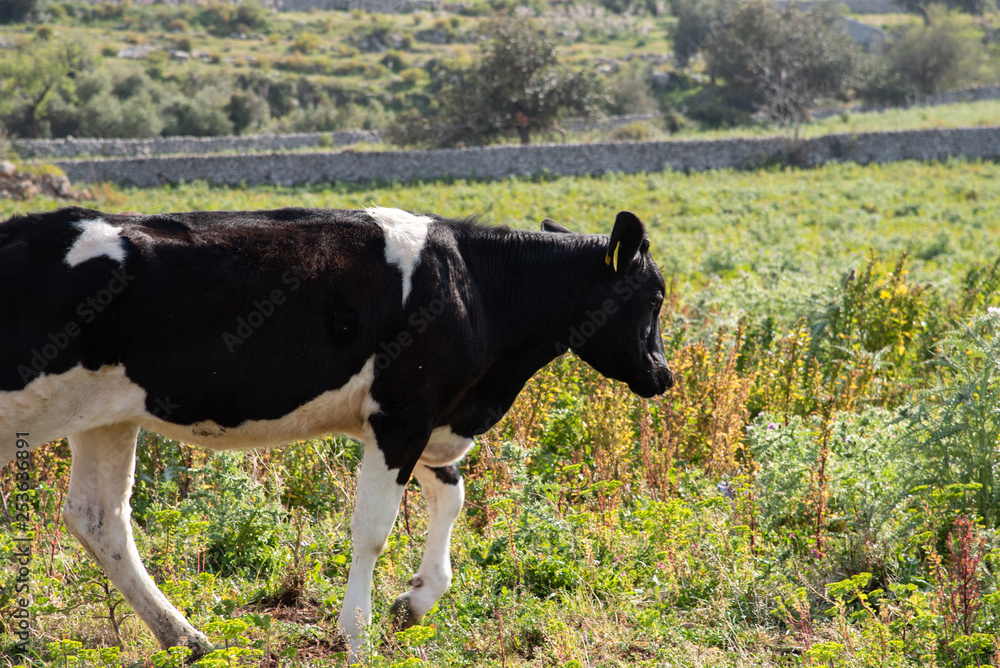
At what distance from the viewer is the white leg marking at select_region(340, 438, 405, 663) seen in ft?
12.3

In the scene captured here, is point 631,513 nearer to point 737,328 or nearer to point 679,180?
point 737,328

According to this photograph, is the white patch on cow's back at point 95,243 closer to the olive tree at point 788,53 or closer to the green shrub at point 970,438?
the green shrub at point 970,438

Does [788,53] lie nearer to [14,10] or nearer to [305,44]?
[305,44]

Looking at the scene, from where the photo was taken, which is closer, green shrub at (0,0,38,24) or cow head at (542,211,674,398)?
cow head at (542,211,674,398)

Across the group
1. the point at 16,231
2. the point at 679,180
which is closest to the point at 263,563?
the point at 16,231

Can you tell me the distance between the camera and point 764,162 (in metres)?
32.6

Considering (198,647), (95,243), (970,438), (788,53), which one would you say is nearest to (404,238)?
(95,243)

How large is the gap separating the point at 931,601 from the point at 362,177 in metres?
31.1

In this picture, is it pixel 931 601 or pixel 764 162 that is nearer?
pixel 931 601

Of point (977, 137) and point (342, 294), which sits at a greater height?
point (342, 294)

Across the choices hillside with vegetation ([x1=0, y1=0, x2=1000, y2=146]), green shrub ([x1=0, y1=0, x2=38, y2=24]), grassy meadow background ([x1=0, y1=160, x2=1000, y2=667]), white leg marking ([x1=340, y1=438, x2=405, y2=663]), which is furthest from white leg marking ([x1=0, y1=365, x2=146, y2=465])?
green shrub ([x1=0, y1=0, x2=38, y2=24])

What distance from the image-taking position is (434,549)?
414 centimetres

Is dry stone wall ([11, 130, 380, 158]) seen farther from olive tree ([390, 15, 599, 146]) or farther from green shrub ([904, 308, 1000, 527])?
green shrub ([904, 308, 1000, 527])

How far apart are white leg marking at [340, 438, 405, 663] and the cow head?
1241mm
